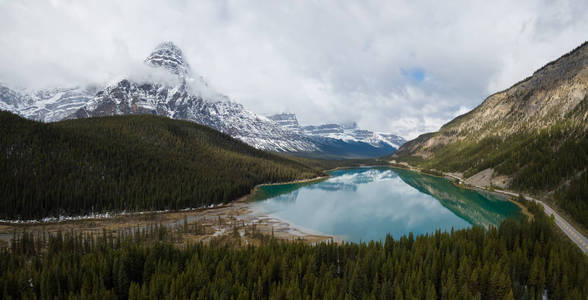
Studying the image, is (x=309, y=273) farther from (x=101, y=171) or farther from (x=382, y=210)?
(x=101, y=171)

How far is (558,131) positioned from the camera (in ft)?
383

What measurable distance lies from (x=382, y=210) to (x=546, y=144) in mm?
78564

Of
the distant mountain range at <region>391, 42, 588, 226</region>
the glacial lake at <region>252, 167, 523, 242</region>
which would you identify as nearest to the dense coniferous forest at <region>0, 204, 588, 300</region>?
the glacial lake at <region>252, 167, 523, 242</region>

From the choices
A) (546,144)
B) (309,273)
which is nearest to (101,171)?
(309,273)

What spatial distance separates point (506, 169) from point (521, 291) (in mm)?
109705

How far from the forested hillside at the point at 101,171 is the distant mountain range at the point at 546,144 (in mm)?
100635

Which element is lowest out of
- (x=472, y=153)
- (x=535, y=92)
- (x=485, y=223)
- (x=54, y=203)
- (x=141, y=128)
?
(x=485, y=223)

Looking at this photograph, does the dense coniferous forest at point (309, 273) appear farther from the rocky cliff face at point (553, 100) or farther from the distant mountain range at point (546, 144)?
the rocky cliff face at point (553, 100)

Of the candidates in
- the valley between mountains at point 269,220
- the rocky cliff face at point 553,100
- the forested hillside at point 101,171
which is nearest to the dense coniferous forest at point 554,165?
the valley between mountains at point 269,220

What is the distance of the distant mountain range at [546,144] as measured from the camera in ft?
275

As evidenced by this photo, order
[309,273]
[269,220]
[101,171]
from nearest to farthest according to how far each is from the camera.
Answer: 1. [309,273]
2. [269,220]
3. [101,171]

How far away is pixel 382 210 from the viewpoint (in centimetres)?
9288

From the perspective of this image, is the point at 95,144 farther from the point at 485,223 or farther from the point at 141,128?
the point at 485,223

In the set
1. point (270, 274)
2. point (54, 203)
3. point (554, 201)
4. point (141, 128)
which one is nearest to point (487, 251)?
point (270, 274)
